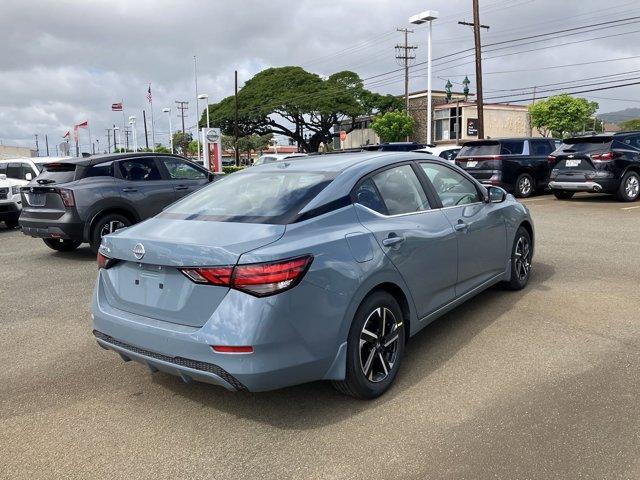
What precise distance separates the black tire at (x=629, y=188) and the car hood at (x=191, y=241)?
12.8 meters

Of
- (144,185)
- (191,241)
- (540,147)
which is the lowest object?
(191,241)

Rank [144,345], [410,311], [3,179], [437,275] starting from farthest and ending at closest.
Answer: [3,179] < [437,275] < [410,311] < [144,345]

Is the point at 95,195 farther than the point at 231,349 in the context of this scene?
Yes

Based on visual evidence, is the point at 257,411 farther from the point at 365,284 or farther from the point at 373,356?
the point at 365,284

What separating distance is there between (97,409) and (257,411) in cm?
103

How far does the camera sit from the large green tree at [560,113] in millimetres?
→ 57875

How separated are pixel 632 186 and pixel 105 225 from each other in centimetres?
1227

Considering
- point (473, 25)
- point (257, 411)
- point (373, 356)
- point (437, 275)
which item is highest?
point (473, 25)

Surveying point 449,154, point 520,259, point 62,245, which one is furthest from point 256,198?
point 449,154

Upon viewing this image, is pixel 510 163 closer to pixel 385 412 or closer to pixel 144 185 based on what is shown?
pixel 144 185

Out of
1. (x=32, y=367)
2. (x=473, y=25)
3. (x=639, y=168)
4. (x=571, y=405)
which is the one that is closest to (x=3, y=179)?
(x=32, y=367)

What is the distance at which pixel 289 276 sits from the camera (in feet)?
9.52

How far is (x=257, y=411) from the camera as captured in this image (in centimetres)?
341

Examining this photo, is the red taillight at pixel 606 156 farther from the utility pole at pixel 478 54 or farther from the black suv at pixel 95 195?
the utility pole at pixel 478 54
